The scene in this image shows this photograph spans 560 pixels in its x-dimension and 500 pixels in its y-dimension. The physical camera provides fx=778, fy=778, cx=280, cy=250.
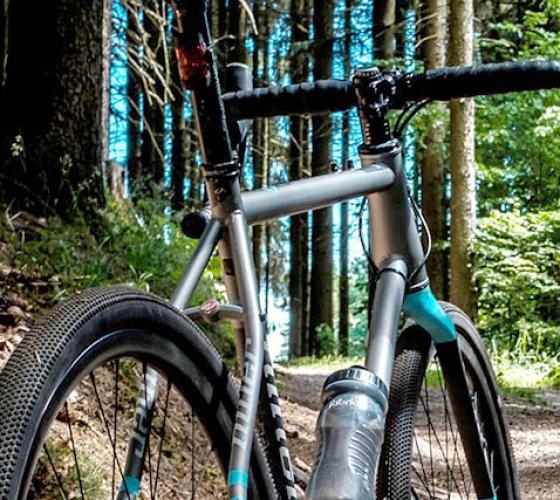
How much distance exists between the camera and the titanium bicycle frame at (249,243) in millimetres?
1285

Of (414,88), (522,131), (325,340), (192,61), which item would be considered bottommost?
(192,61)

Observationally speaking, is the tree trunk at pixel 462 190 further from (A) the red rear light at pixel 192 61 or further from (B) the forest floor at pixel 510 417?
(A) the red rear light at pixel 192 61

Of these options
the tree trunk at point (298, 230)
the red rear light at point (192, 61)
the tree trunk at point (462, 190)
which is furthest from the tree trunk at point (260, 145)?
the red rear light at point (192, 61)

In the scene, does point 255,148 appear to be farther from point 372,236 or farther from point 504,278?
point 372,236

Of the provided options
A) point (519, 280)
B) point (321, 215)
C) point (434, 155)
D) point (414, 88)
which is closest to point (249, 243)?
point (414, 88)

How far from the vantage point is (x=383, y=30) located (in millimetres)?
13422

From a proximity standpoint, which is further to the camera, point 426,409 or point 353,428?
point 426,409

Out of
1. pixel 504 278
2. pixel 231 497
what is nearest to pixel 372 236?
pixel 231 497

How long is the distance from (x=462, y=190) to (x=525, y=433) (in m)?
5.17

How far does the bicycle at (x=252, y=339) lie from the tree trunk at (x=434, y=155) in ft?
31.3

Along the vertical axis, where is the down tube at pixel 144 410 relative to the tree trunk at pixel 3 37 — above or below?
below

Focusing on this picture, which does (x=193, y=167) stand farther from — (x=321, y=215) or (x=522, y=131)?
(x=522, y=131)

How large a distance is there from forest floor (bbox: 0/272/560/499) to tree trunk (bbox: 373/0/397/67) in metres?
7.43

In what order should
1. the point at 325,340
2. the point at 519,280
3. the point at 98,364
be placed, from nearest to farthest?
the point at 98,364, the point at 519,280, the point at 325,340
